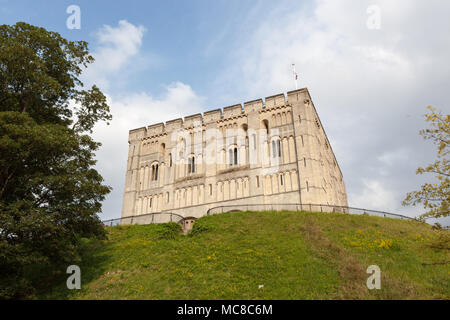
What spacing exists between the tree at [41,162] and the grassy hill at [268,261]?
2.74 m

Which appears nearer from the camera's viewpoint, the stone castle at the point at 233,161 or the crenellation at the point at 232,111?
the stone castle at the point at 233,161

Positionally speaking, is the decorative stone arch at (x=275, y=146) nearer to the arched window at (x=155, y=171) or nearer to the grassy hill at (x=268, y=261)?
the grassy hill at (x=268, y=261)

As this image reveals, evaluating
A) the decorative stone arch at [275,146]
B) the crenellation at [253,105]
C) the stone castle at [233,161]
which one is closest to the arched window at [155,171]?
the stone castle at [233,161]

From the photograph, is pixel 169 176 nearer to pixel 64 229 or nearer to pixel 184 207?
pixel 184 207

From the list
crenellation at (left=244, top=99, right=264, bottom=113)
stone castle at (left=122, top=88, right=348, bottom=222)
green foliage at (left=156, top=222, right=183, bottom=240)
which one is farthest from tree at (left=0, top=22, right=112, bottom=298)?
crenellation at (left=244, top=99, right=264, bottom=113)

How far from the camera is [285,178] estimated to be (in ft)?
114

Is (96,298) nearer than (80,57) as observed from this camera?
Yes

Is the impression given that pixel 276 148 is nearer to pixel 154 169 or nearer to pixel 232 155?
Answer: pixel 232 155

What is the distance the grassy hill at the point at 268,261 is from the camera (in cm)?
1545

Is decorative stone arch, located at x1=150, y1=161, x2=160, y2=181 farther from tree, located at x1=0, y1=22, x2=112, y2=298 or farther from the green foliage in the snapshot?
tree, located at x1=0, y1=22, x2=112, y2=298

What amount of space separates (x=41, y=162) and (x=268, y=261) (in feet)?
42.9

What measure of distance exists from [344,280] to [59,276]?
15.4 metres
